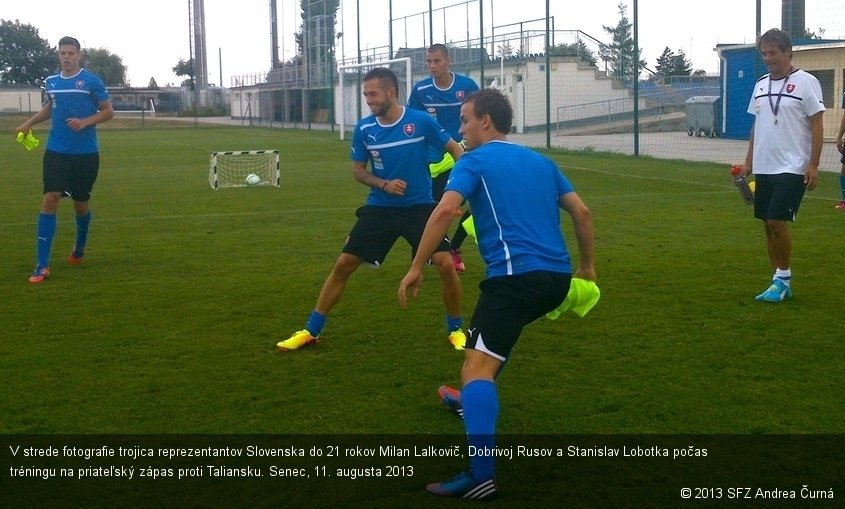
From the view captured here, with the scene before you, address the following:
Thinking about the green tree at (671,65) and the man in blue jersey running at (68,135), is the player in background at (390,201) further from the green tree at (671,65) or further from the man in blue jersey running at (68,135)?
the green tree at (671,65)

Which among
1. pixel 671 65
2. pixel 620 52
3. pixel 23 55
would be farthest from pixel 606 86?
pixel 23 55

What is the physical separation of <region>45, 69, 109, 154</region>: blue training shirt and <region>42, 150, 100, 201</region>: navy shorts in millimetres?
67

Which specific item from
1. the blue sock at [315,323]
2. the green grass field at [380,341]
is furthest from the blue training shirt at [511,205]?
the blue sock at [315,323]

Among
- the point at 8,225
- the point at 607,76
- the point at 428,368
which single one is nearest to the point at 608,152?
the point at 607,76

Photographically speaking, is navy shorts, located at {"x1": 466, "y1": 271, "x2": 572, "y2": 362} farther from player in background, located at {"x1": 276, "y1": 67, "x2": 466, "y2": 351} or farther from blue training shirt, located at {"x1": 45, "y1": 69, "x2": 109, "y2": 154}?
blue training shirt, located at {"x1": 45, "y1": 69, "x2": 109, "y2": 154}

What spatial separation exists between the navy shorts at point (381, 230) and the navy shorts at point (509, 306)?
7.92 ft

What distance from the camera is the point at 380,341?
7051mm

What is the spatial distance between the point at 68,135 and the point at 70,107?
0.88 feet

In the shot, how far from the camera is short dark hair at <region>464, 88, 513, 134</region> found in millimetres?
4602

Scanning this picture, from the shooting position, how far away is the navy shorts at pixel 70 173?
382 inches

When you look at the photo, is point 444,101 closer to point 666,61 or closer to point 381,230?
point 381,230
